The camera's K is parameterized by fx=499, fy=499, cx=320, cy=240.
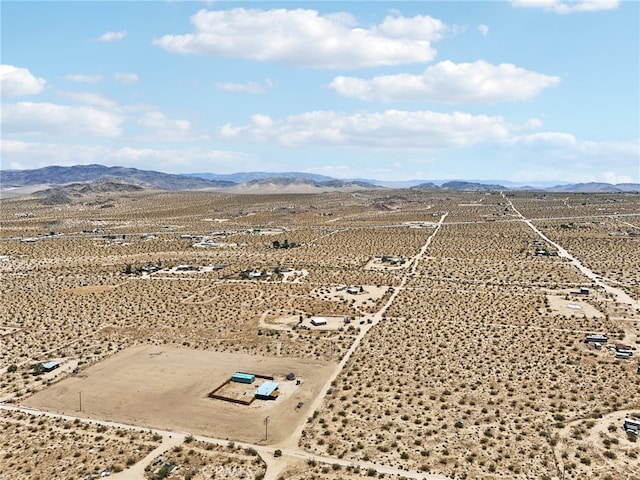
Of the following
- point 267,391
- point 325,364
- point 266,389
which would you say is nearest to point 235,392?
point 266,389

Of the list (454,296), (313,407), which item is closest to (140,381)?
(313,407)

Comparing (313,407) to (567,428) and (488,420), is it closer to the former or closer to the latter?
(488,420)

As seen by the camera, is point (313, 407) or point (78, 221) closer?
point (313, 407)

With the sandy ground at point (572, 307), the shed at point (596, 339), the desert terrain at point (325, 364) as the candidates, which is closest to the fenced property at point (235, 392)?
the desert terrain at point (325, 364)

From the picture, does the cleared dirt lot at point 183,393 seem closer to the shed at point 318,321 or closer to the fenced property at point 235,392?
the fenced property at point 235,392

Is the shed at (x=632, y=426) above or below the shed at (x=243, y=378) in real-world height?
above
